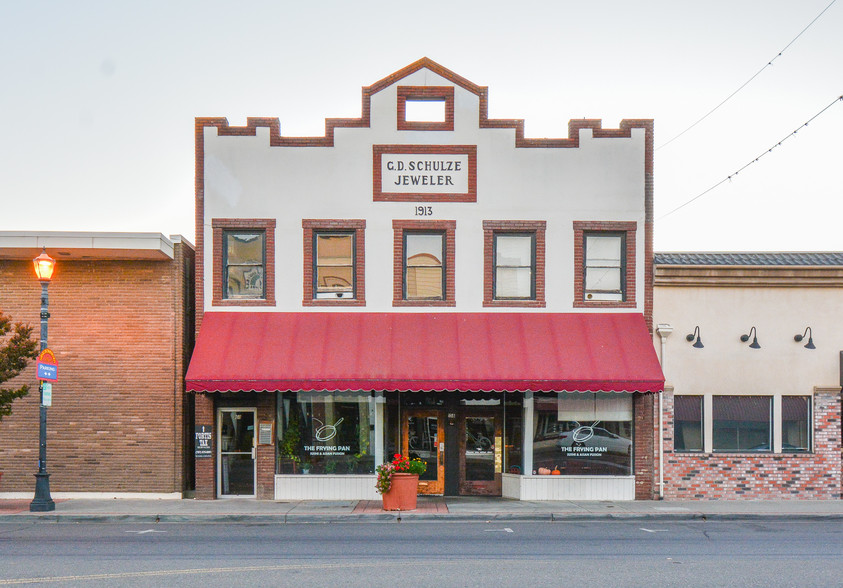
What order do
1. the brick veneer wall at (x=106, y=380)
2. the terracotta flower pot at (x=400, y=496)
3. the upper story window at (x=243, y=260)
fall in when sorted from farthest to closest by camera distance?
the upper story window at (x=243, y=260), the brick veneer wall at (x=106, y=380), the terracotta flower pot at (x=400, y=496)

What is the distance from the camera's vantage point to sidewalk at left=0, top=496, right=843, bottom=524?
16500 mm

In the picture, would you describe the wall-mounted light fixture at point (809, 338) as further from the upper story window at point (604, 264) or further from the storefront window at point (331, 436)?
the storefront window at point (331, 436)

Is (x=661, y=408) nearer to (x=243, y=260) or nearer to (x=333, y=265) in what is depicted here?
(x=333, y=265)

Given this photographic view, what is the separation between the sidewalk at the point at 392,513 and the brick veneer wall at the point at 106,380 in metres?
0.78

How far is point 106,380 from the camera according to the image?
62.4 feet

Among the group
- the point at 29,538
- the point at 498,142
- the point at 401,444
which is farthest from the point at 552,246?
the point at 29,538

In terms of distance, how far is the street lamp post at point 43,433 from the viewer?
665 inches

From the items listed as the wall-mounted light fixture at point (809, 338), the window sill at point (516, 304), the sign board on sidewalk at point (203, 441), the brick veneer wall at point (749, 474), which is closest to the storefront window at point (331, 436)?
the sign board on sidewalk at point (203, 441)

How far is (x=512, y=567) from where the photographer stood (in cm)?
1138

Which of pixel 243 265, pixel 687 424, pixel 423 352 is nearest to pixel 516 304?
pixel 423 352

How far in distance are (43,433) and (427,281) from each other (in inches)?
355

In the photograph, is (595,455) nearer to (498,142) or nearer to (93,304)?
(498,142)

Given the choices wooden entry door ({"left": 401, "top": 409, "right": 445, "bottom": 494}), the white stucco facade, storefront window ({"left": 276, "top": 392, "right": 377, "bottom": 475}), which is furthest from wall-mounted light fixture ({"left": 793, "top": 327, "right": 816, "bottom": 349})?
storefront window ({"left": 276, "top": 392, "right": 377, "bottom": 475})

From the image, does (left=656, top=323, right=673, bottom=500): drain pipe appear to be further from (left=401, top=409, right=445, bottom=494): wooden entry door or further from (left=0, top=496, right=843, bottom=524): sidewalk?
(left=401, top=409, right=445, bottom=494): wooden entry door
